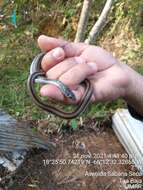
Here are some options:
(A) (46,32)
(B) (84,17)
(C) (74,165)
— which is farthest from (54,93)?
(A) (46,32)

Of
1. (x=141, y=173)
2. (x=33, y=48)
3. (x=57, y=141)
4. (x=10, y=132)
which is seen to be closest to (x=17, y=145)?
(x=10, y=132)

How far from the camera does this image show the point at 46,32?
606 cm

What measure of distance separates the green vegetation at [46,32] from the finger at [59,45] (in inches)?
109

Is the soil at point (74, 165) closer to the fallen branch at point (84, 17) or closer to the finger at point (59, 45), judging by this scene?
the fallen branch at point (84, 17)

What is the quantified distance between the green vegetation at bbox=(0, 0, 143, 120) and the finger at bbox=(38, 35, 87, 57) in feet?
9.08

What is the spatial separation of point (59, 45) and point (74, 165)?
1.99m

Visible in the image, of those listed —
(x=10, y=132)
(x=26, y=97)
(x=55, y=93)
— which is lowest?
(x=26, y=97)

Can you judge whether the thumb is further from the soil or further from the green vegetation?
the green vegetation

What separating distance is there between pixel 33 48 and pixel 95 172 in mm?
2578

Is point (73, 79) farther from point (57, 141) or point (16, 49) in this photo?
point (16, 49)

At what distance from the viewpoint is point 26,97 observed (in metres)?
4.68

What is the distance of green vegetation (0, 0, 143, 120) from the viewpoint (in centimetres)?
506

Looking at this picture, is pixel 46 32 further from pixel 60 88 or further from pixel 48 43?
pixel 60 88

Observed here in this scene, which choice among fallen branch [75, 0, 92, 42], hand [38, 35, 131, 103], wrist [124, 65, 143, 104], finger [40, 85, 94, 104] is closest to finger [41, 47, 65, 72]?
hand [38, 35, 131, 103]
